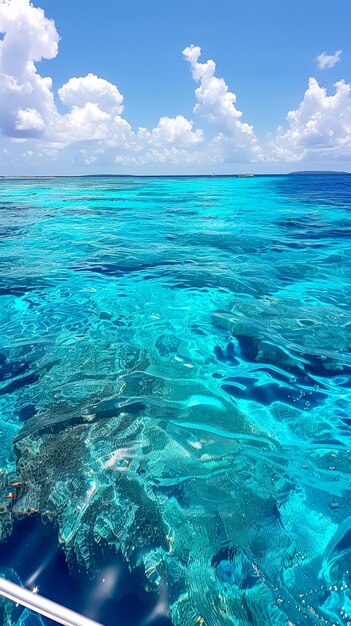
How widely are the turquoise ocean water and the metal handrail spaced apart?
1104 mm

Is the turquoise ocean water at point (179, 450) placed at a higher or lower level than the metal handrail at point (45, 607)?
lower

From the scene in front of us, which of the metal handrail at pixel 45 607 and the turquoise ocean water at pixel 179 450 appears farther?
the turquoise ocean water at pixel 179 450

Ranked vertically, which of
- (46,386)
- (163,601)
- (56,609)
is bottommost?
(163,601)

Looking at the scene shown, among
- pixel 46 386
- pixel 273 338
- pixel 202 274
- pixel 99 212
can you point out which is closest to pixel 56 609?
pixel 46 386

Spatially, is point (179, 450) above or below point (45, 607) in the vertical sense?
below

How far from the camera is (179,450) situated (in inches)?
126

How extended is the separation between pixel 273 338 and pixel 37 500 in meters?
3.90

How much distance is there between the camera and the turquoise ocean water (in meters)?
2.17

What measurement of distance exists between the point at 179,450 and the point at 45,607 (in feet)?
6.75

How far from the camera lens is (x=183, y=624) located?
1.98 meters

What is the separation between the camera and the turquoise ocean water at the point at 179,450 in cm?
217

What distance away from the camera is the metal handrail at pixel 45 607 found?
1199 millimetres

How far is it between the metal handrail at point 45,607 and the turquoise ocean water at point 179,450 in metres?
1.10

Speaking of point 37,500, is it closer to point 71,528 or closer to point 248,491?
point 71,528
